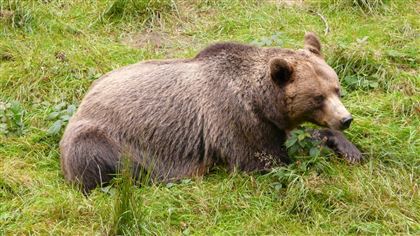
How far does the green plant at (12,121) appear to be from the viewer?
293 inches

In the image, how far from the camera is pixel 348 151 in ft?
21.8

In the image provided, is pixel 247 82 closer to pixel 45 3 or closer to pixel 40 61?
pixel 40 61

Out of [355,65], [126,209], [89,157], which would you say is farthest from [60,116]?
[355,65]

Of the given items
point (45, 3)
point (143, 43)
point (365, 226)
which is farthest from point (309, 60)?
point (45, 3)

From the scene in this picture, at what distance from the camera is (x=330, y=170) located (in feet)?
20.8

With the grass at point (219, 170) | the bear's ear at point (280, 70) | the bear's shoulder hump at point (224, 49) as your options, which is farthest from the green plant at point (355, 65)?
the bear's ear at point (280, 70)

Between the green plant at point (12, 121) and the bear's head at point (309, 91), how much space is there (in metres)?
2.73

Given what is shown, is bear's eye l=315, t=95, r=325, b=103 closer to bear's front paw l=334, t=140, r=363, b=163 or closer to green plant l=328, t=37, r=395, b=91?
bear's front paw l=334, t=140, r=363, b=163

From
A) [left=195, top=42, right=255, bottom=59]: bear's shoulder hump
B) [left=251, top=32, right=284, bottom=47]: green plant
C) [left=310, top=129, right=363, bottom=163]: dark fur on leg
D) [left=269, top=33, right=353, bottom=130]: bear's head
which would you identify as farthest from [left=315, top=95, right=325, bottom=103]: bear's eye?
[left=251, top=32, right=284, bottom=47]: green plant

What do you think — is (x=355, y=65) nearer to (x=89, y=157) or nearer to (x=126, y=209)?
(x=89, y=157)

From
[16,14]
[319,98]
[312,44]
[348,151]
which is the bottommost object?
[348,151]

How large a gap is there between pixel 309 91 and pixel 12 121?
3126 mm

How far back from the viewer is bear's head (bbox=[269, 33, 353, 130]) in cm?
623

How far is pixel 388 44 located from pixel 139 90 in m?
3.39
